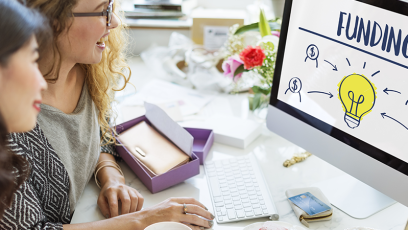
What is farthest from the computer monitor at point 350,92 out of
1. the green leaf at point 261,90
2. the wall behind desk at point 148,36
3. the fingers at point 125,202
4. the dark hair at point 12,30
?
the wall behind desk at point 148,36

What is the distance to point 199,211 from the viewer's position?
32.4 inches

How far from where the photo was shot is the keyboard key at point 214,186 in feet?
3.01

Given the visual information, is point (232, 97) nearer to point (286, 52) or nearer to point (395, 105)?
point (286, 52)

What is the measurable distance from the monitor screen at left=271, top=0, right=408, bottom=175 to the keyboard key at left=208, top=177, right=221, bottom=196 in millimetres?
286

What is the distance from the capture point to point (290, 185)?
96 cm

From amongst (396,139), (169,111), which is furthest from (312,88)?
(169,111)

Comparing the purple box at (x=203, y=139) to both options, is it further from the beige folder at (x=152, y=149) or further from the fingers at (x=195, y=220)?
the fingers at (x=195, y=220)

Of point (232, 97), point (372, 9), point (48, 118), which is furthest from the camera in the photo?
point (232, 97)

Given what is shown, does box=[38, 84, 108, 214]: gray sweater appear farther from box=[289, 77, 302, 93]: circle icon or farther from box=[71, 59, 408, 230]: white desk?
box=[289, 77, 302, 93]: circle icon

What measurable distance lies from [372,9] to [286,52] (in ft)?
0.80

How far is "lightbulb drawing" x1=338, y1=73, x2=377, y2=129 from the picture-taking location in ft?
2.52

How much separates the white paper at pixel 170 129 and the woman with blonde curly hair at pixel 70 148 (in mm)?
162

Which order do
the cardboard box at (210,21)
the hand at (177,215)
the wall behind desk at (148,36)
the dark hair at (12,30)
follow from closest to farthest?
the dark hair at (12,30)
the hand at (177,215)
the cardboard box at (210,21)
the wall behind desk at (148,36)

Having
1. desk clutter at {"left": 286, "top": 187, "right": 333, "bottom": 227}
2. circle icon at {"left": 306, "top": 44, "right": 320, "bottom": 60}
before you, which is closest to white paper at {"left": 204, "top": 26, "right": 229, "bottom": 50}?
circle icon at {"left": 306, "top": 44, "right": 320, "bottom": 60}
